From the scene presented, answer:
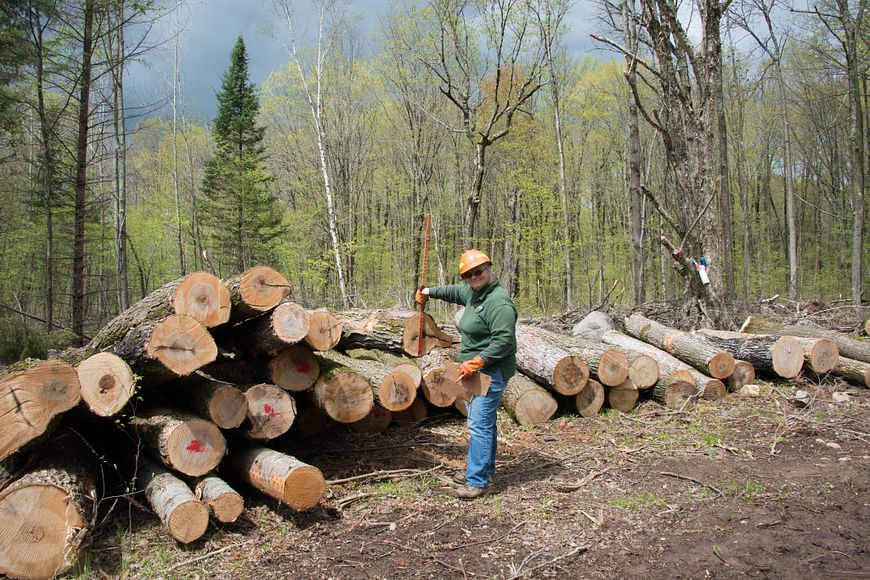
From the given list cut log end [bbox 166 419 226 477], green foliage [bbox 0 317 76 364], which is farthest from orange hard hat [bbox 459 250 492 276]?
green foliage [bbox 0 317 76 364]

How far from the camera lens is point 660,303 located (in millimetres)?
11703

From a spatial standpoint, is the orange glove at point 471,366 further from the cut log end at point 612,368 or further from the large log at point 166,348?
the cut log end at point 612,368

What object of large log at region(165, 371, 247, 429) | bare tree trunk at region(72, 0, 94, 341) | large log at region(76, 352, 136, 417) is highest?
bare tree trunk at region(72, 0, 94, 341)

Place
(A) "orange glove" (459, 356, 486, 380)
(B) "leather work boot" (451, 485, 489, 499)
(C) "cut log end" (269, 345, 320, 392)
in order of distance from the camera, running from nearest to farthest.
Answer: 1. (A) "orange glove" (459, 356, 486, 380)
2. (B) "leather work boot" (451, 485, 489, 499)
3. (C) "cut log end" (269, 345, 320, 392)

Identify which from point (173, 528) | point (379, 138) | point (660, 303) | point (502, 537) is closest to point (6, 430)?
point (173, 528)

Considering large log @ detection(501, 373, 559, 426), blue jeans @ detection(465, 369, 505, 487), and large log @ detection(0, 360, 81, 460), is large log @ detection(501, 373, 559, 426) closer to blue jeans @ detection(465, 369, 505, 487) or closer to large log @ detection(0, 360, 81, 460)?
blue jeans @ detection(465, 369, 505, 487)

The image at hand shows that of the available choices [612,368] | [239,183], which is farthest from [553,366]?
[239,183]

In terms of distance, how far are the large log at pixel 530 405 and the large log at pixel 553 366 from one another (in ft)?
0.63

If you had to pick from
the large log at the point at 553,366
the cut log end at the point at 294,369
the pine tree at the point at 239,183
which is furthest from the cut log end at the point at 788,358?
the pine tree at the point at 239,183

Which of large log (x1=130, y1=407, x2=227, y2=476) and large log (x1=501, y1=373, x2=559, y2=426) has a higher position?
large log (x1=130, y1=407, x2=227, y2=476)

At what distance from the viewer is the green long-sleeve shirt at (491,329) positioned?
13.9 feet

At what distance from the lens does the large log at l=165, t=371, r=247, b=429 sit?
13.7 feet

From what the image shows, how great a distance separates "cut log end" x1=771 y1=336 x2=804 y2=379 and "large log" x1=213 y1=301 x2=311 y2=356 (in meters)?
6.47

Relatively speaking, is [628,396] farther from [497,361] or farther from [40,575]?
[40,575]
